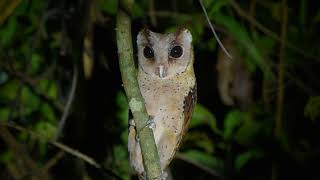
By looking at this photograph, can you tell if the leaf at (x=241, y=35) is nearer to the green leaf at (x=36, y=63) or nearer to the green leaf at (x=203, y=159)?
the green leaf at (x=203, y=159)

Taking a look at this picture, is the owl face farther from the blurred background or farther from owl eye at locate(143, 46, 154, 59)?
the blurred background

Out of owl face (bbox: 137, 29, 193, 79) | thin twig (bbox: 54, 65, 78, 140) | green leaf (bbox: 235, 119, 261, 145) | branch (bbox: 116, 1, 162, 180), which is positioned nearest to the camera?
branch (bbox: 116, 1, 162, 180)

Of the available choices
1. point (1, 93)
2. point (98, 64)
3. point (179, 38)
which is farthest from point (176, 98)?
point (1, 93)

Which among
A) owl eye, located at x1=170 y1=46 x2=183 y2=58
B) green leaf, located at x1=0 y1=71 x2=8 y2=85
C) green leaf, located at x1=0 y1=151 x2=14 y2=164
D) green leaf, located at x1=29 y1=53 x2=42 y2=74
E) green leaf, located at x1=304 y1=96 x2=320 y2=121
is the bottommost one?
green leaf, located at x1=0 y1=151 x2=14 y2=164

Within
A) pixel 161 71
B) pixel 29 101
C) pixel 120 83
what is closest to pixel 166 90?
pixel 161 71

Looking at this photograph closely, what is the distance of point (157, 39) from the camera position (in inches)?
81.2

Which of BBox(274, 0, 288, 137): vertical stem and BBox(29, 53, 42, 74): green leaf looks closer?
BBox(274, 0, 288, 137): vertical stem

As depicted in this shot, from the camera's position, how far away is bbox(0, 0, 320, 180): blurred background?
2.64 m

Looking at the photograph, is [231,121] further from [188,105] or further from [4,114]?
[4,114]

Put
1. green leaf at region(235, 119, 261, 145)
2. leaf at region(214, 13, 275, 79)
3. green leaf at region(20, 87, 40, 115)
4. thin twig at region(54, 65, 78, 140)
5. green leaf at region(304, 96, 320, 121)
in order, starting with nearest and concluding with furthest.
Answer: green leaf at region(304, 96, 320, 121) → thin twig at region(54, 65, 78, 140) → leaf at region(214, 13, 275, 79) → green leaf at region(235, 119, 261, 145) → green leaf at region(20, 87, 40, 115)

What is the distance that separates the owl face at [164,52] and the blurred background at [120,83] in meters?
0.38

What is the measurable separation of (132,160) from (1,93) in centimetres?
100

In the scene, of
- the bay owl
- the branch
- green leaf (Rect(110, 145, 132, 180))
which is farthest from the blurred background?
the branch

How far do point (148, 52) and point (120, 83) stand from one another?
84cm
